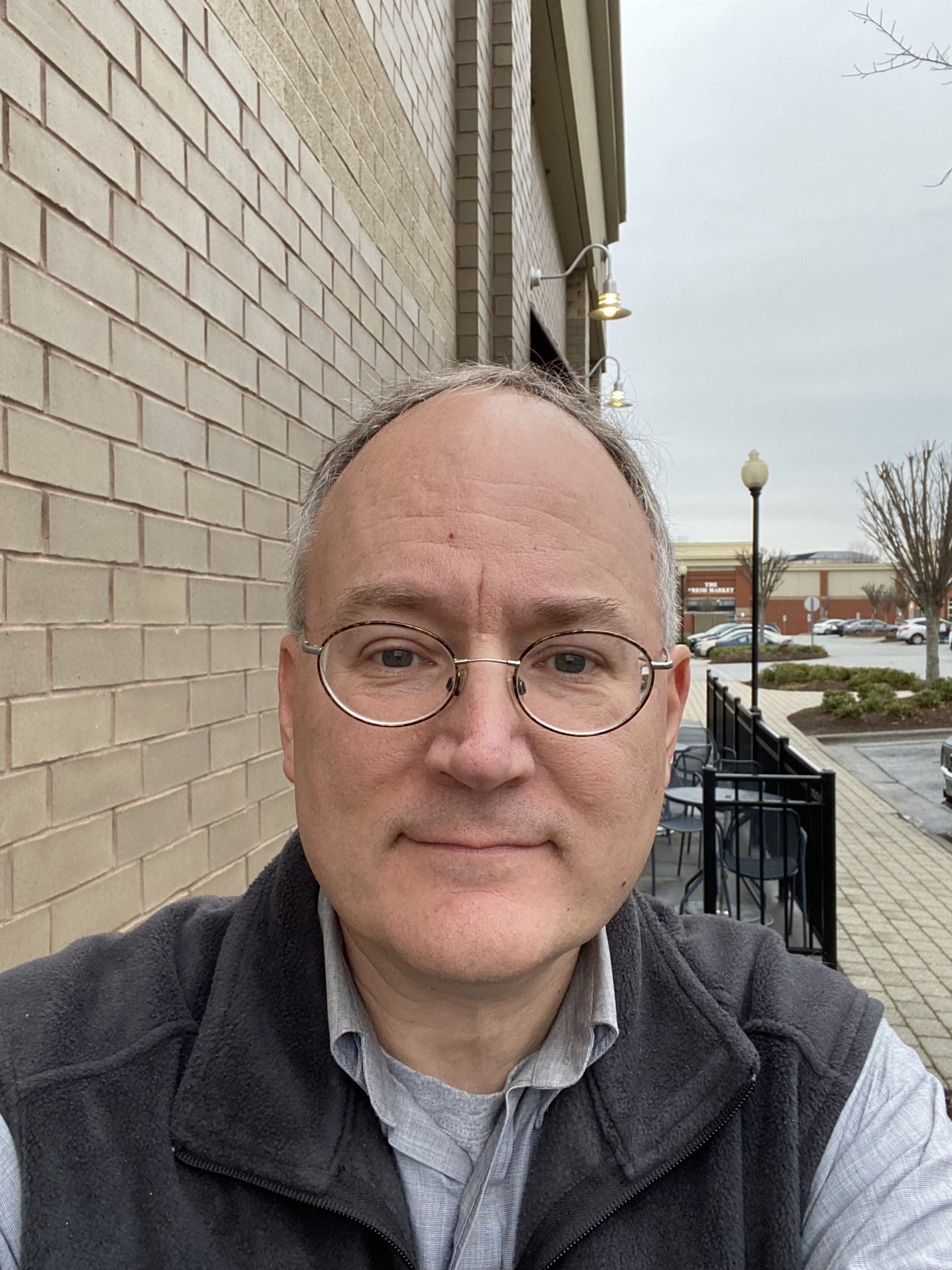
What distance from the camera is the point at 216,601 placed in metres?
2.89

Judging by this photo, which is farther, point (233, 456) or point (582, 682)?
point (233, 456)

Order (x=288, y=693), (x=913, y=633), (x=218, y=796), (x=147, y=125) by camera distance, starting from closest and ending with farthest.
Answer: (x=288, y=693) → (x=147, y=125) → (x=218, y=796) → (x=913, y=633)

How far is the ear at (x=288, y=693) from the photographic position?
4.67ft

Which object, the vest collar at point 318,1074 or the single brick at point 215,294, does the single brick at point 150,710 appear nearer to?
the vest collar at point 318,1074

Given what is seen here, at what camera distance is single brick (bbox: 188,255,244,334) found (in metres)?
2.69

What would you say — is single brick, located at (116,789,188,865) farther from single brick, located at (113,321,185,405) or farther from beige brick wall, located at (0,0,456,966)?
single brick, located at (113,321,185,405)

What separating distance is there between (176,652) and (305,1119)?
170 cm

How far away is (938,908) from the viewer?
6664 millimetres

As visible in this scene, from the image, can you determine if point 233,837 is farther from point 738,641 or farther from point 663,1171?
point 738,641

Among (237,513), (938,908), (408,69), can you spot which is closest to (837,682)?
(938,908)

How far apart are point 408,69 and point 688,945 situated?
17.9ft

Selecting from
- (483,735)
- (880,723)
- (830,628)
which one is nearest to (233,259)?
(483,735)

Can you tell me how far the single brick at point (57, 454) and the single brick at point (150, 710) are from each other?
0.55 metres

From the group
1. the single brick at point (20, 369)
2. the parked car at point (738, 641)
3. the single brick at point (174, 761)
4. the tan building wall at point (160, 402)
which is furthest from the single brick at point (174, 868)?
the parked car at point (738, 641)
